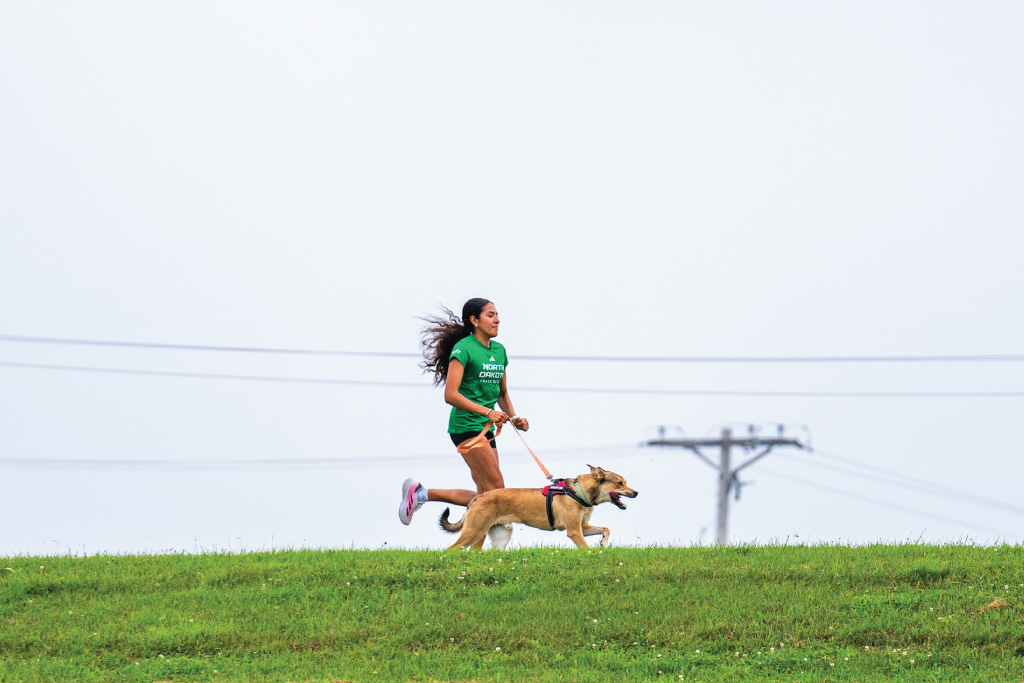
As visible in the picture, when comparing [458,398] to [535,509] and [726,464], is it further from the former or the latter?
[726,464]

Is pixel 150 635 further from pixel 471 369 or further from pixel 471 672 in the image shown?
pixel 471 369

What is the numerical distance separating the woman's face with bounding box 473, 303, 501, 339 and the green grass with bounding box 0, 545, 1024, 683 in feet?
8.16

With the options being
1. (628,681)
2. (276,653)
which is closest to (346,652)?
(276,653)

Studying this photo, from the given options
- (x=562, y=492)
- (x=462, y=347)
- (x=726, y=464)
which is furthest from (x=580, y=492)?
(x=726, y=464)

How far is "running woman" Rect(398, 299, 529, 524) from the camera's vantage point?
13180 mm

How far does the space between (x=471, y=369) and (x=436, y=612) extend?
2817mm

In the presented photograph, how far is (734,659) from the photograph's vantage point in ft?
35.3

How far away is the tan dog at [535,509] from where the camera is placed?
1329 cm

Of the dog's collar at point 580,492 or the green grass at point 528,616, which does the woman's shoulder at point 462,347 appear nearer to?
the dog's collar at point 580,492

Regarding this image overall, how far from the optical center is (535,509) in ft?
43.7

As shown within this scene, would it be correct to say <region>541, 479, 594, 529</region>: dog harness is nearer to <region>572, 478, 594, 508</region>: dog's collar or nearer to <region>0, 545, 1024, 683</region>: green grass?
<region>572, 478, 594, 508</region>: dog's collar

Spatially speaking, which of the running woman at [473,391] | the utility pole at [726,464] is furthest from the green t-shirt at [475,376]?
the utility pole at [726,464]

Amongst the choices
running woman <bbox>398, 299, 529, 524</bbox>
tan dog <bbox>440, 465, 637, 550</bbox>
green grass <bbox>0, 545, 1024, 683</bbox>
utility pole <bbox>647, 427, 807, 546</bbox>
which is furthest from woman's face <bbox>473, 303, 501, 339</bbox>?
utility pole <bbox>647, 427, 807, 546</bbox>

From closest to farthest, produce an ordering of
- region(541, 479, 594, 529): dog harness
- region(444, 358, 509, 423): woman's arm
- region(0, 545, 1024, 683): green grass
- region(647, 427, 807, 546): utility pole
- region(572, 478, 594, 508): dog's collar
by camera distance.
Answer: region(0, 545, 1024, 683): green grass, region(444, 358, 509, 423): woman's arm, region(541, 479, 594, 529): dog harness, region(572, 478, 594, 508): dog's collar, region(647, 427, 807, 546): utility pole
